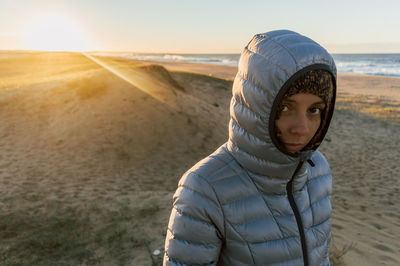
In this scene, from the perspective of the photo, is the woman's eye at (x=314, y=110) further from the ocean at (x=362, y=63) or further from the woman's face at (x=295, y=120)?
the ocean at (x=362, y=63)

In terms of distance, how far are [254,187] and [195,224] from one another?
0.36 metres

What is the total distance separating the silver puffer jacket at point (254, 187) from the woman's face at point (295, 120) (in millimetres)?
66

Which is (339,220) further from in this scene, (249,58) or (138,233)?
(249,58)

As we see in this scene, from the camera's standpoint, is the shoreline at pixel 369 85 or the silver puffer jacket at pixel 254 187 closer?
the silver puffer jacket at pixel 254 187

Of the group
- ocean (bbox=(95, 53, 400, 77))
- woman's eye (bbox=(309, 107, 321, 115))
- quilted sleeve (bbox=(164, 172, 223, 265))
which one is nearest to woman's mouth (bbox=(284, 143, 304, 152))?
woman's eye (bbox=(309, 107, 321, 115))

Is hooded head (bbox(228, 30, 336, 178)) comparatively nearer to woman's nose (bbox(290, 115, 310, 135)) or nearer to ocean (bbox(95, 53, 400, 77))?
woman's nose (bbox(290, 115, 310, 135))

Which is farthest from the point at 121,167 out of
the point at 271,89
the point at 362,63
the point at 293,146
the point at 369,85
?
the point at 362,63

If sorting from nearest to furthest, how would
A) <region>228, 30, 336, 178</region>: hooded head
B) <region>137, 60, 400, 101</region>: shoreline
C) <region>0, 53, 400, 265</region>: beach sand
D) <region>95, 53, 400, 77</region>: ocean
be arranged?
<region>228, 30, 336, 178</region>: hooded head, <region>0, 53, 400, 265</region>: beach sand, <region>137, 60, 400, 101</region>: shoreline, <region>95, 53, 400, 77</region>: ocean

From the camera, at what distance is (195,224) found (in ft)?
4.39

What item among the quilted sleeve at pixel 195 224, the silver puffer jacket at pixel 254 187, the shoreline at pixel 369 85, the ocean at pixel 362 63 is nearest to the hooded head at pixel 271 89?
the silver puffer jacket at pixel 254 187

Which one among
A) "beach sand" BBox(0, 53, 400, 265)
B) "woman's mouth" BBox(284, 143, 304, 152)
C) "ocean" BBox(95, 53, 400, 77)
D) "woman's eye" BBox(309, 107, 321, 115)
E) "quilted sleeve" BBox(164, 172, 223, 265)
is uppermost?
"ocean" BBox(95, 53, 400, 77)

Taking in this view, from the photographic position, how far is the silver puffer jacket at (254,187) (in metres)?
1.32

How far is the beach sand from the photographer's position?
15.1 ft

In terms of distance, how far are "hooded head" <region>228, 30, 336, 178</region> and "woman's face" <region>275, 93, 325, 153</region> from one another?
0.7 inches
